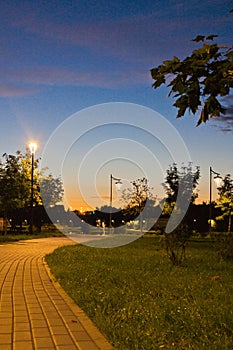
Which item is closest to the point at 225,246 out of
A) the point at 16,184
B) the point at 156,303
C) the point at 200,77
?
the point at 156,303

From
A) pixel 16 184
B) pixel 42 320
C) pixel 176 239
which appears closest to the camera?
pixel 42 320

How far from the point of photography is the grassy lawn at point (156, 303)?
21.9ft

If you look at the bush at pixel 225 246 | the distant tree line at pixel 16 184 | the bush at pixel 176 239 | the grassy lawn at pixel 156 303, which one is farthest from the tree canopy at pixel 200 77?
the distant tree line at pixel 16 184

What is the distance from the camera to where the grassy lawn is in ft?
21.9

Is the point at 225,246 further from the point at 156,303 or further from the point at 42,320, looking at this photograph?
the point at 42,320

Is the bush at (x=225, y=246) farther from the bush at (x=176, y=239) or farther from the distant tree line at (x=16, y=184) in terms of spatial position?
the distant tree line at (x=16, y=184)

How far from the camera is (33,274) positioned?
48.3 feet

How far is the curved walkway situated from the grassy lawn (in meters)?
0.22

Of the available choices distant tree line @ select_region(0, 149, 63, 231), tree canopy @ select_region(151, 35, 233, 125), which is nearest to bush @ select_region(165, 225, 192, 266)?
tree canopy @ select_region(151, 35, 233, 125)

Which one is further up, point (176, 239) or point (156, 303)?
point (176, 239)

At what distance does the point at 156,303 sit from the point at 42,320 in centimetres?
207

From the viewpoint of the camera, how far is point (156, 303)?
9.02 m

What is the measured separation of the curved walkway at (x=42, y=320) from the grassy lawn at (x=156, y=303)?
0.22 metres

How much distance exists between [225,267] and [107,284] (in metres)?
6.10
